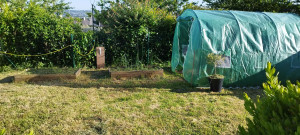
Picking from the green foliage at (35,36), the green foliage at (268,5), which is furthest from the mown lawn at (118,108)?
the green foliage at (268,5)

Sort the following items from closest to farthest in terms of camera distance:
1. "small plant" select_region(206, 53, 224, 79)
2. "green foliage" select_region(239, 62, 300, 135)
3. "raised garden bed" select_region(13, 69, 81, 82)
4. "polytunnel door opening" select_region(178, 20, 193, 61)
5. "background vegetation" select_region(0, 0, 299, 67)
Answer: "green foliage" select_region(239, 62, 300, 135) < "small plant" select_region(206, 53, 224, 79) < "raised garden bed" select_region(13, 69, 81, 82) < "polytunnel door opening" select_region(178, 20, 193, 61) < "background vegetation" select_region(0, 0, 299, 67)

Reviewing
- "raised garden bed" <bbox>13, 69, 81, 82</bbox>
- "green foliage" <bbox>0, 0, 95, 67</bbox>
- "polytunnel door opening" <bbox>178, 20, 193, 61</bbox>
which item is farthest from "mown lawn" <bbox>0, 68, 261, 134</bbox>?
"green foliage" <bbox>0, 0, 95, 67</bbox>

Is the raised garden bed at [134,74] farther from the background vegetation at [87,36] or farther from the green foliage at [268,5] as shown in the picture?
the green foliage at [268,5]

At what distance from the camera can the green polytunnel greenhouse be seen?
5953 mm

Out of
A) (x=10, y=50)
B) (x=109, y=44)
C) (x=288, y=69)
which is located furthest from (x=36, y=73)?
(x=288, y=69)

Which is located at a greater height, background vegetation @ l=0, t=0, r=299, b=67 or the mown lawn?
background vegetation @ l=0, t=0, r=299, b=67

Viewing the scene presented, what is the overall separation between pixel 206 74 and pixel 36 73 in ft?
17.4

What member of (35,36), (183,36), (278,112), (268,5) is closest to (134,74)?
(183,36)

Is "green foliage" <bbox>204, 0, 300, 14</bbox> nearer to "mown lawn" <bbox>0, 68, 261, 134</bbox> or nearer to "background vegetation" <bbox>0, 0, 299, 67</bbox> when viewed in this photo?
"background vegetation" <bbox>0, 0, 299, 67</bbox>

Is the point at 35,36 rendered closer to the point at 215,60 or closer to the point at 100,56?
the point at 100,56

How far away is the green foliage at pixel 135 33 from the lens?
8.97m

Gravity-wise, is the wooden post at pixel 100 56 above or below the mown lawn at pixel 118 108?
above

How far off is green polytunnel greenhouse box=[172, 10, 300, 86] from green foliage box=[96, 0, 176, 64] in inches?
112

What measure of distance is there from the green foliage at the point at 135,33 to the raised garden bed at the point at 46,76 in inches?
87.5
